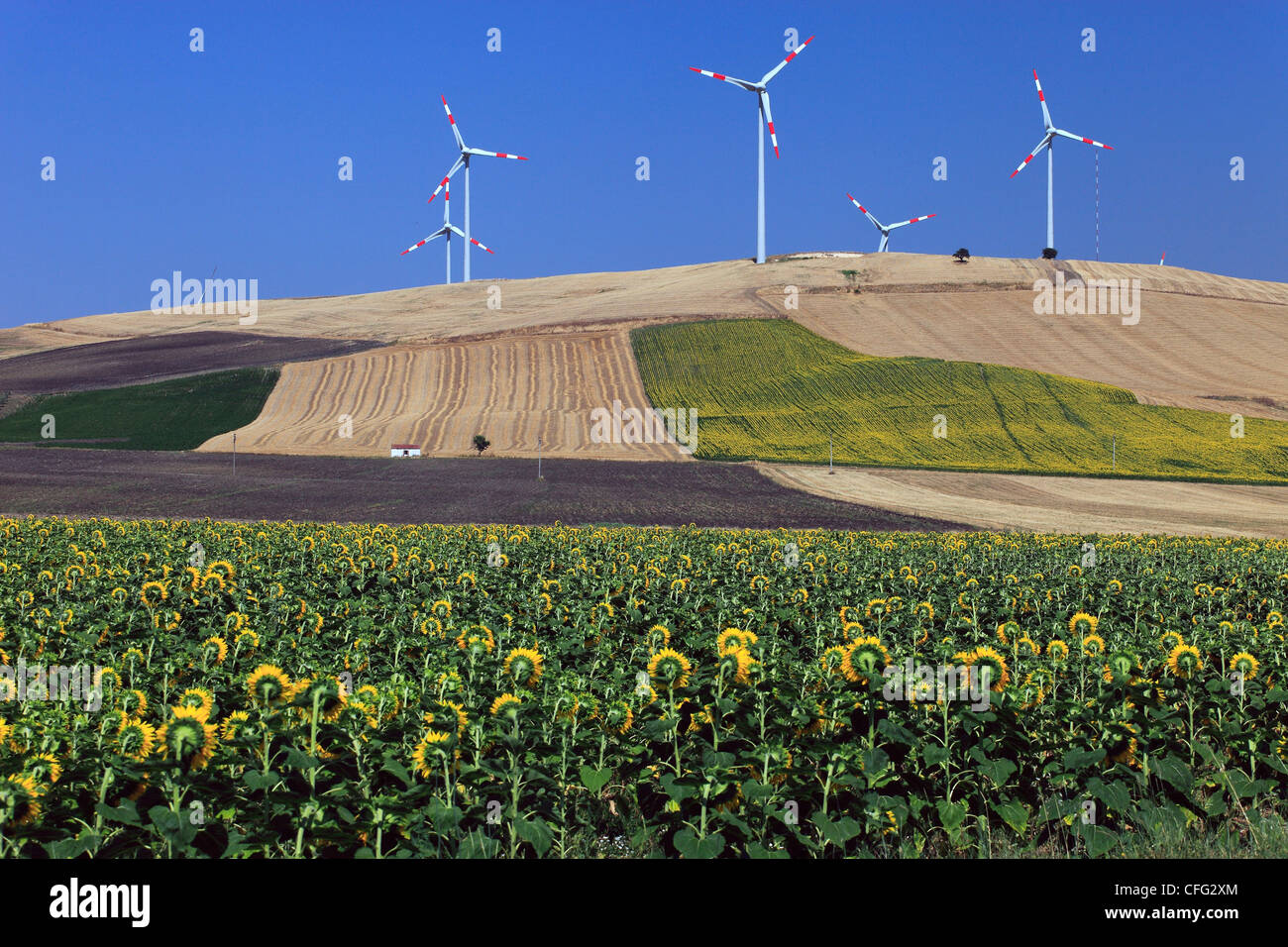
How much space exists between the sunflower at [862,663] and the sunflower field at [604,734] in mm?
29

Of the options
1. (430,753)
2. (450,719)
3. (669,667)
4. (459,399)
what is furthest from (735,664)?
(459,399)

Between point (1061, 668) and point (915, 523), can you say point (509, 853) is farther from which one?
point (915, 523)

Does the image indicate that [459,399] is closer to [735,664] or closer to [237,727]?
[735,664]

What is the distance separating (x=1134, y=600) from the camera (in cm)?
1520

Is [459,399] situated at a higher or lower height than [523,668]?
higher

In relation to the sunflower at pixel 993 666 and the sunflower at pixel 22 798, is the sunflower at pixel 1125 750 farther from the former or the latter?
the sunflower at pixel 22 798

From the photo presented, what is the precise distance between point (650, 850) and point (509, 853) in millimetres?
1090

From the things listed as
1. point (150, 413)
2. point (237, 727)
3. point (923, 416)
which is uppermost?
point (150, 413)

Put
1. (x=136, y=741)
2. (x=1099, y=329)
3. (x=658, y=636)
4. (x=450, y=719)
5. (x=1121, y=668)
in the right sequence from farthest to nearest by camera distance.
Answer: (x=1099, y=329) < (x=658, y=636) < (x=1121, y=668) < (x=450, y=719) < (x=136, y=741)

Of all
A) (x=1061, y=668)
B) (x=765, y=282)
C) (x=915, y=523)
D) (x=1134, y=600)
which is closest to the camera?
(x=1061, y=668)

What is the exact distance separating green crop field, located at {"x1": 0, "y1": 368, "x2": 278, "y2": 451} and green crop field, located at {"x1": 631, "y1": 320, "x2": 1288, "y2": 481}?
119 feet

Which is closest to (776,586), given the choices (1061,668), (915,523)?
(1061,668)

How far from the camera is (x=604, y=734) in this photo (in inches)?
283

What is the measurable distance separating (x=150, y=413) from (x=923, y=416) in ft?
210
